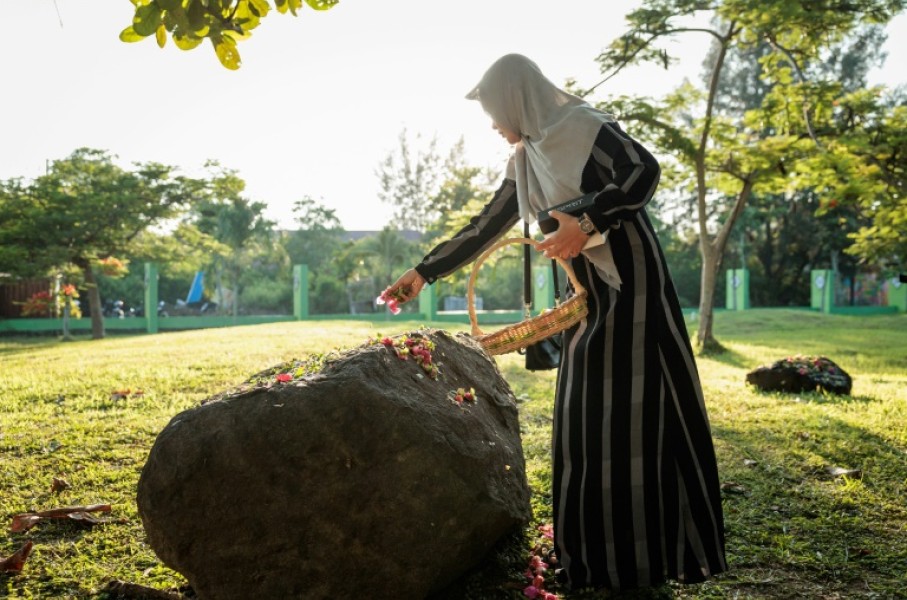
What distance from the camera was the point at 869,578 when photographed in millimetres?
2738

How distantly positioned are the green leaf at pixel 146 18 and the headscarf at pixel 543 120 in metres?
1.11

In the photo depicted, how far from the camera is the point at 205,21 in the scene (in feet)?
7.20

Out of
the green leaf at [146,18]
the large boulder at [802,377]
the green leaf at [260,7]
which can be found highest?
the green leaf at [260,7]

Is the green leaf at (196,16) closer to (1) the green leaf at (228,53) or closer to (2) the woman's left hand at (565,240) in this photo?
(1) the green leaf at (228,53)

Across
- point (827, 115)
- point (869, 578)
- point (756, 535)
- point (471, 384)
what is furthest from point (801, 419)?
point (827, 115)

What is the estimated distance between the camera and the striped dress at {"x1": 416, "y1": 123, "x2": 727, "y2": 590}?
243 cm

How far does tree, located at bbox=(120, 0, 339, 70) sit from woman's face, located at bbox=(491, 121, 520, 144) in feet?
2.40

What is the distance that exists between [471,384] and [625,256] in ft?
2.90

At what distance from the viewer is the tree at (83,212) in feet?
54.9

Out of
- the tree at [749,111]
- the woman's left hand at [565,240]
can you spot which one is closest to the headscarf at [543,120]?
the woman's left hand at [565,240]

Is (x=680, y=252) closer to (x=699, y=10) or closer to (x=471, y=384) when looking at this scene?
(x=699, y=10)

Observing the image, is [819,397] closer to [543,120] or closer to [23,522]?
[543,120]

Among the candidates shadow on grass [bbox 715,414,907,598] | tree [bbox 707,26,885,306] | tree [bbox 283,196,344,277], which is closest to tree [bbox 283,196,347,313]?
tree [bbox 283,196,344,277]

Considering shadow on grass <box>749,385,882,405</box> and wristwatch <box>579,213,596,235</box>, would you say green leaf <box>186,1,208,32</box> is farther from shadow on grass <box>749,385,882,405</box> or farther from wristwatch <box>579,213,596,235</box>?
shadow on grass <box>749,385,882,405</box>
